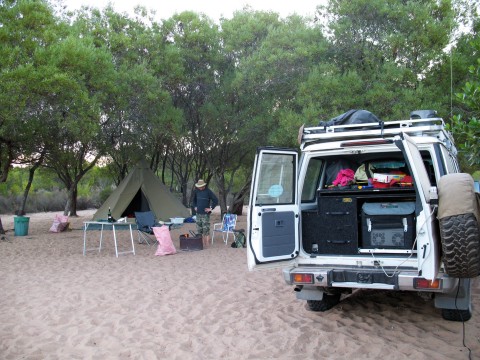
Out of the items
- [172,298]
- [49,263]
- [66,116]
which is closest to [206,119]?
[66,116]

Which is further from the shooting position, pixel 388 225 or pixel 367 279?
pixel 388 225

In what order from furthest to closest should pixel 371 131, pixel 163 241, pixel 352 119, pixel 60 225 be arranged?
pixel 60 225 < pixel 163 241 < pixel 352 119 < pixel 371 131

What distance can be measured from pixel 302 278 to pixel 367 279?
2.13 feet

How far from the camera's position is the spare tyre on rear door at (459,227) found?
3.80 metres

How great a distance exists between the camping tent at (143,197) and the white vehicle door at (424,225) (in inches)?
489

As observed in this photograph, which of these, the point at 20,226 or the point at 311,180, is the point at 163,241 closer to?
the point at 311,180

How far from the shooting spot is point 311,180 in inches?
230

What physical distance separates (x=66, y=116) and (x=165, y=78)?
3851mm

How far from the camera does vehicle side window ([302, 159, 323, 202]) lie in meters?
5.70

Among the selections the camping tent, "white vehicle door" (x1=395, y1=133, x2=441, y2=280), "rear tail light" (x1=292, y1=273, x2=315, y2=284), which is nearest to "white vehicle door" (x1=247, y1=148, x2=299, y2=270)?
"rear tail light" (x1=292, y1=273, x2=315, y2=284)

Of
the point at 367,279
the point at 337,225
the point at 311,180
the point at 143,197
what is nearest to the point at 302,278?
the point at 367,279

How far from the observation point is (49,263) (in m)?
9.30

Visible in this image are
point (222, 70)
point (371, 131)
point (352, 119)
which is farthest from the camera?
point (222, 70)

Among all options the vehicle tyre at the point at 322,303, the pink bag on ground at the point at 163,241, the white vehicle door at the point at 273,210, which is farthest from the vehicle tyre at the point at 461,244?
the pink bag on ground at the point at 163,241
